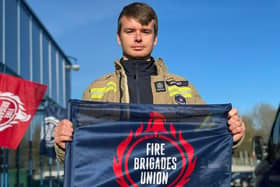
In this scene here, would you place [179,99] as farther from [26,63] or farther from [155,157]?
[26,63]

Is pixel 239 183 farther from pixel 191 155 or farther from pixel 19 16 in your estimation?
pixel 191 155

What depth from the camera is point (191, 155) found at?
111 inches

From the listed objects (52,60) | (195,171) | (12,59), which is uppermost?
(52,60)

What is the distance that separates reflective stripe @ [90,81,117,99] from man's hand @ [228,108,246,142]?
0.73 meters

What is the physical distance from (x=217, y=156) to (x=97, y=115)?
0.77 meters

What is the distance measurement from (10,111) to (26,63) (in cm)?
664

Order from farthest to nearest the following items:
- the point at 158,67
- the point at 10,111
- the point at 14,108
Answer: the point at 14,108
the point at 10,111
the point at 158,67

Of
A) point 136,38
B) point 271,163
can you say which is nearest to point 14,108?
point 271,163

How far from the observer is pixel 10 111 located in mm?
8039

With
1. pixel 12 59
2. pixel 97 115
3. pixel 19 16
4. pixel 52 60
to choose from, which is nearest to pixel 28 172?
pixel 12 59

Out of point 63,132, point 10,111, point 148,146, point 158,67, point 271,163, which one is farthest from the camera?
point 10,111

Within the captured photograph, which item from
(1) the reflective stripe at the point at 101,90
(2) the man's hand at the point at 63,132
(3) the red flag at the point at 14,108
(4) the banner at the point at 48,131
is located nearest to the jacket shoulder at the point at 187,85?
(1) the reflective stripe at the point at 101,90

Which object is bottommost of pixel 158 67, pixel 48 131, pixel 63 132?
pixel 63 132

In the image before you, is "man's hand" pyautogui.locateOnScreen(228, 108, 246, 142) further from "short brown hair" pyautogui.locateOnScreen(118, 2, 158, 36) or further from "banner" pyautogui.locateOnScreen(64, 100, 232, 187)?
"short brown hair" pyautogui.locateOnScreen(118, 2, 158, 36)
